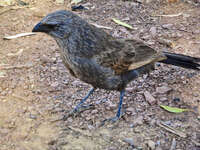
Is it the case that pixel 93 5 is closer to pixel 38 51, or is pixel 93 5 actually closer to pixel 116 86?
pixel 38 51

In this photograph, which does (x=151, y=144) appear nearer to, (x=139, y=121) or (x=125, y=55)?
(x=139, y=121)

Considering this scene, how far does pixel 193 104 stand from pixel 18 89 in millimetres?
3010

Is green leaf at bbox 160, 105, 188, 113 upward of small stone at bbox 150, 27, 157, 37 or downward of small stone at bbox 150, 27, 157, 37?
downward

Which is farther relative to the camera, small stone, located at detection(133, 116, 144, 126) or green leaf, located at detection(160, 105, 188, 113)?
green leaf, located at detection(160, 105, 188, 113)

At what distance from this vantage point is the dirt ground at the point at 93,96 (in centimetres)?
426

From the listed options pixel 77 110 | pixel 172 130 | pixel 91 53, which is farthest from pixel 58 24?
pixel 172 130

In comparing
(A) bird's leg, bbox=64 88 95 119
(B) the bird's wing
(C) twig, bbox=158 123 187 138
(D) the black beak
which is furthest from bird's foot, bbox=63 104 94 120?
(D) the black beak

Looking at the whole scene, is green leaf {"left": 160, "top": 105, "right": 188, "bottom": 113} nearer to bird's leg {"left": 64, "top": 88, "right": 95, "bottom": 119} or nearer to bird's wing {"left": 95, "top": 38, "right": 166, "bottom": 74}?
bird's wing {"left": 95, "top": 38, "right": 166, "bottom": 74}

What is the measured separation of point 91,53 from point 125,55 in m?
0.64

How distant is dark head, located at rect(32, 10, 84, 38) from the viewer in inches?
163

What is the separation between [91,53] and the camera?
14.0 ft

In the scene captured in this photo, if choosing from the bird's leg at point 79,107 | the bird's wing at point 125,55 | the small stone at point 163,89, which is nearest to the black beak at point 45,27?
the bird's wing at point 125,55

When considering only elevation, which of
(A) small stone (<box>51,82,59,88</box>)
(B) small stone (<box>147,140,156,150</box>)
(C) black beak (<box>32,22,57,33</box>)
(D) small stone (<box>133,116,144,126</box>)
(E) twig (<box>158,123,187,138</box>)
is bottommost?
(B) small stone (<box>147,140,156,150</box>)

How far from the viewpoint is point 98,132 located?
444cm
